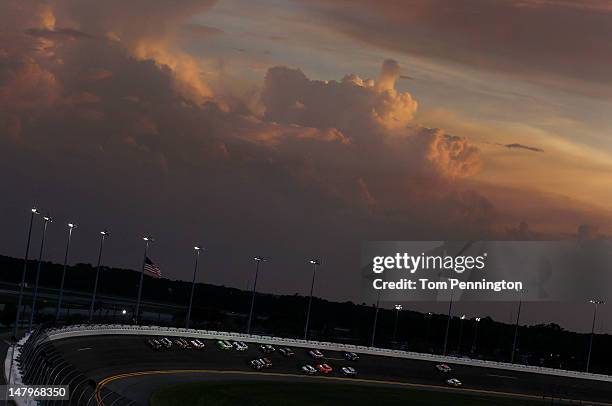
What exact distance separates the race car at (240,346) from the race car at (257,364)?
30.0 ft

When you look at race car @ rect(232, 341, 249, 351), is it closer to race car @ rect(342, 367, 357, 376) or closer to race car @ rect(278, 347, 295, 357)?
race car @ rect(278, 347, 295, 357)

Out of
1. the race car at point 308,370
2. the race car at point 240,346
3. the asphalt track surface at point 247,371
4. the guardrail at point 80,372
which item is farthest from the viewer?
the race car at point 240,346

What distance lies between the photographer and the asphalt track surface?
116 metres

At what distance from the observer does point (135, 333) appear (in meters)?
148

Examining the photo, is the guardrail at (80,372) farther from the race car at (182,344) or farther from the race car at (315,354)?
the race car at (315,354)

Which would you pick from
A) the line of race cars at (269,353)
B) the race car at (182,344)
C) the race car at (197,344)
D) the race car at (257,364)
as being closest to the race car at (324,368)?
the line of race cars at (269,353)

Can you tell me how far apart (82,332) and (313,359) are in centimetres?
4283

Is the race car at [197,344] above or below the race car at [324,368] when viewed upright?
above

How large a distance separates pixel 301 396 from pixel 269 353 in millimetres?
33074

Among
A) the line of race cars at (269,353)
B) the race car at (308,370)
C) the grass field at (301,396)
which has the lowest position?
the grass field at (301,396)

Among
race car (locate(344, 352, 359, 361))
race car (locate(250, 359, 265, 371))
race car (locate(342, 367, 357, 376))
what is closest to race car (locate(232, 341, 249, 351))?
race car (locate(250, 359, 265, 371))

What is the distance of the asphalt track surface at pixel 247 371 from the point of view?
116 m

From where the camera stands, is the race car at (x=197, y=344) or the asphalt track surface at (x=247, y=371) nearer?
the asphalt track surface at (x=247, y=371)

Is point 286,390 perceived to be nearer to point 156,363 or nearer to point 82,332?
point 156,363
